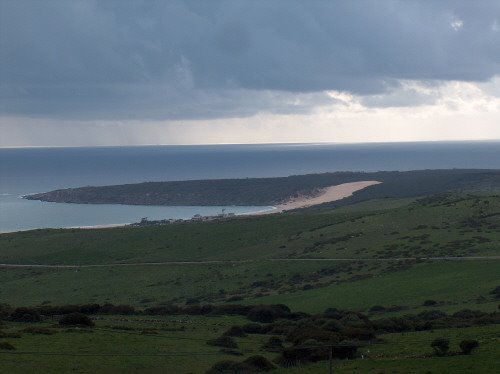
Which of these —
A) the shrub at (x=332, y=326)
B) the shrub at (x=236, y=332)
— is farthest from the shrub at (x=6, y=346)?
the shrub at (x=332, y=326)

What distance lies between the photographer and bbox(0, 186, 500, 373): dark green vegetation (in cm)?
3419

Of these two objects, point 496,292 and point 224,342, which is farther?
point 496,292

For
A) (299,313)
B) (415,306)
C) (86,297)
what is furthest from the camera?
(86,297)

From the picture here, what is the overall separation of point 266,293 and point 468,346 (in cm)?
3387

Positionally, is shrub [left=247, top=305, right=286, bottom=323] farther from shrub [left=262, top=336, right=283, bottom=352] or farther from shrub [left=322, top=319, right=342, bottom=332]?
shrub [left=322, top=319, right=342, bottom=332]

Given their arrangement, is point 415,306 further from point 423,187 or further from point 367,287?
point 423,187

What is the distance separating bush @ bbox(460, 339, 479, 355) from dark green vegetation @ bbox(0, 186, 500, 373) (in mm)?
57

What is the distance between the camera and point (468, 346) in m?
32.8

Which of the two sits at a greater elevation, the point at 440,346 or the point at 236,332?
the point at 440,346

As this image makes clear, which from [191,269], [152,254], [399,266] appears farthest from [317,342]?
[152,254]

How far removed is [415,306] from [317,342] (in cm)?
Answer: 1915

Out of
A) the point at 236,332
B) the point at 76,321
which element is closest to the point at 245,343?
the point at 236,332

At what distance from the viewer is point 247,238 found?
3792 inches

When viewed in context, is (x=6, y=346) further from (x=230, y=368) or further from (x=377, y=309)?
(x=377, y=309)
